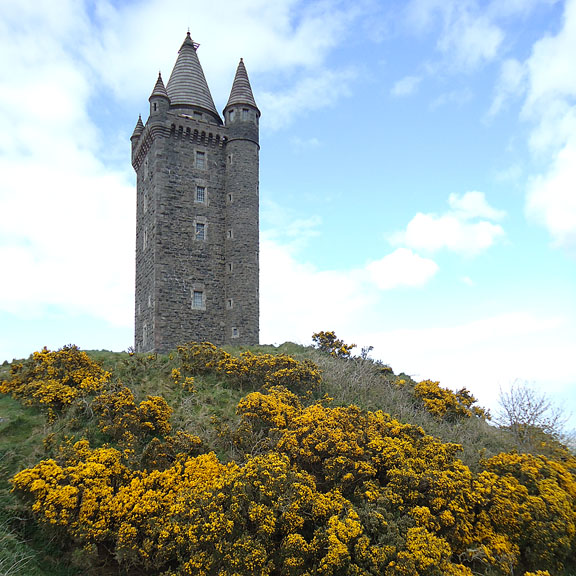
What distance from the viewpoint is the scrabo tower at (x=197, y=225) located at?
27.6m

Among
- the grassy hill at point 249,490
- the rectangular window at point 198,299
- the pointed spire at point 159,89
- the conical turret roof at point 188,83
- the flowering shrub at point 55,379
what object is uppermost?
the conical turret roof at point 188,83

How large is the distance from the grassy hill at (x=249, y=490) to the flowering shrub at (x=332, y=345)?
7685 millimetres

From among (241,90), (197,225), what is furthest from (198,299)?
(241,90)

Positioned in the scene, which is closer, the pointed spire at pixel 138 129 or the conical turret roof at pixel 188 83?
the conical turret roof at pixel 188 83

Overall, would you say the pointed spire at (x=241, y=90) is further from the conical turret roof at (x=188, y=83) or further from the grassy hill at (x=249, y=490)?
the grassy hill at (x=249, y=490)

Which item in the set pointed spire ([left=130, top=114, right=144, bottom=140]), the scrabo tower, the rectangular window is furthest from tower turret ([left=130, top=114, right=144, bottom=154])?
the rectangular window

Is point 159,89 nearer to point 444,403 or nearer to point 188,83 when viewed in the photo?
point 188,83

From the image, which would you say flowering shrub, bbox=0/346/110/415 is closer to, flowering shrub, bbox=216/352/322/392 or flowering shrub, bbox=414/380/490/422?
flowering shrub, bbox=216/352/322/392

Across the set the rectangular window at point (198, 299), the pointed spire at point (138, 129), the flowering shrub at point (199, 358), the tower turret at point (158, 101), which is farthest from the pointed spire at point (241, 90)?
the flowering shrub at point (199, 358)

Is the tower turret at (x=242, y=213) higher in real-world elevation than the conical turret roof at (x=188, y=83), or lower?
lower

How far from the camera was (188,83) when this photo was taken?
3183 centimetres

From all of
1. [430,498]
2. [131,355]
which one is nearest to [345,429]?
[430,498]

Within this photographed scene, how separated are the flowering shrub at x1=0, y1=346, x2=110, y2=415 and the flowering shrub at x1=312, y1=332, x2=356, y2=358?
1084 centimetres

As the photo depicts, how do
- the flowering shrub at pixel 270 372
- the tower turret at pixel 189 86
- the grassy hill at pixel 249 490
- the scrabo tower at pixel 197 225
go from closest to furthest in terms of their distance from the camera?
the grassy hill at pixel 249 490 < the flowering shrub at pixel 270 372 < the scrabo tower at pixel 197 225 < the tower turret at pixel 189 86
